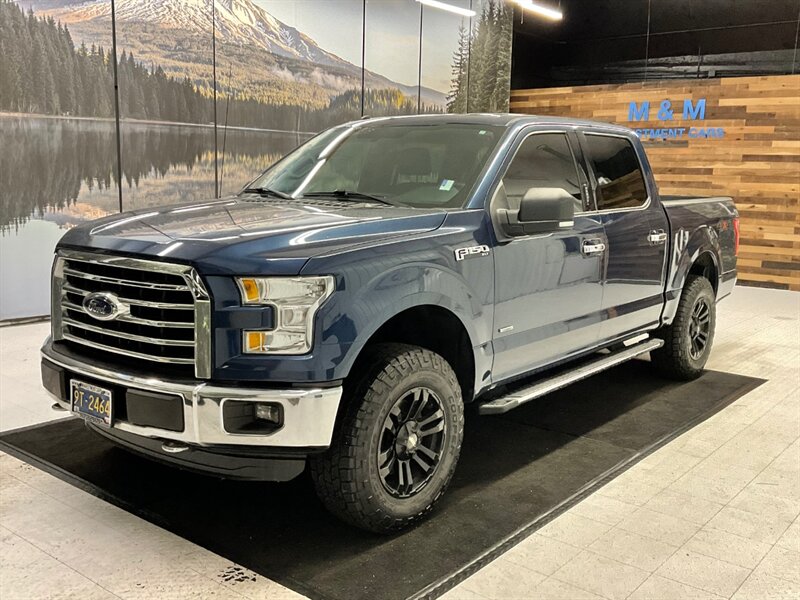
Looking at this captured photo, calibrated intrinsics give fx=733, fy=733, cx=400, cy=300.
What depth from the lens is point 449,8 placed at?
11836 millimetres

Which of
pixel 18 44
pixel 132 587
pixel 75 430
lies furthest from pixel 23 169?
pixel 132 587

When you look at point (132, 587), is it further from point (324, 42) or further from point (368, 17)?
point (368, 17)

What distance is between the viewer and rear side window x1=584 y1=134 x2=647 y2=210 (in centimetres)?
411

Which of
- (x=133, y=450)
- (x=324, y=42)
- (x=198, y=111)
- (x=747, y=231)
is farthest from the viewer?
(x=747, y=231)

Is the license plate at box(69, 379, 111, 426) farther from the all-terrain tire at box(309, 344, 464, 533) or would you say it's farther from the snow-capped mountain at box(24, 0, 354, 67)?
the snow-capped mountain at box(24, 0, 354, 67)

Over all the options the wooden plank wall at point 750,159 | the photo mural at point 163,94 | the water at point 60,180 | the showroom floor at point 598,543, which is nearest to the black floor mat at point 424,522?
the showroom floor at point 598,543

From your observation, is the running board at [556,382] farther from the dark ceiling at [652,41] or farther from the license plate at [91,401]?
the dark ceiling at [652,41]

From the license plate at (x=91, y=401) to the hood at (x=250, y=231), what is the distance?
1.69 feet

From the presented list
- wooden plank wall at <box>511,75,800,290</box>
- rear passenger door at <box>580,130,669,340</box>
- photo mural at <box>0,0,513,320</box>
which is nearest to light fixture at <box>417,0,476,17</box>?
photo mural at <box>0,0,513,320</box>

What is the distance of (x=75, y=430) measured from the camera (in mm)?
3971

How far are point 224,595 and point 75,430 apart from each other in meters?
1.98

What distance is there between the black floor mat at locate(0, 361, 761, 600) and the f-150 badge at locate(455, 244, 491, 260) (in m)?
1.06

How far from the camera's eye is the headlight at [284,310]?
2.41m

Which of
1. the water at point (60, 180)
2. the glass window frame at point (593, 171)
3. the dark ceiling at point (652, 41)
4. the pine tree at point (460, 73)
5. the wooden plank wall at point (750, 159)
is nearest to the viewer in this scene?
the glass window frame at point (593, 171)
